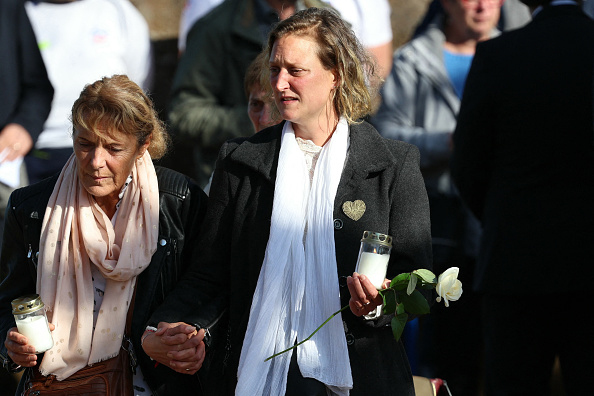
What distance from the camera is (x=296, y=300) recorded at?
106 inches

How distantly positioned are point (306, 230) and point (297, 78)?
49cm

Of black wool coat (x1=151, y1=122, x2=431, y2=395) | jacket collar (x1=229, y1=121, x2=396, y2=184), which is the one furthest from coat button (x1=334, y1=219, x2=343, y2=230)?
jacket collar (x1=229, y1=121, x2=396, y2=184)

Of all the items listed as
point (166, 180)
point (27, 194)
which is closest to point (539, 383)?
point (166, 180)

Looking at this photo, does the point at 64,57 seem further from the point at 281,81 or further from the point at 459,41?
the point at 281,81

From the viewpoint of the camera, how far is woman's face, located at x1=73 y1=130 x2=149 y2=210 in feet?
9.37

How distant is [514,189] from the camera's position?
3.57 meters

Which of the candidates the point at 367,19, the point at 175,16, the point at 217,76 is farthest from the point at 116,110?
the point at 175,16

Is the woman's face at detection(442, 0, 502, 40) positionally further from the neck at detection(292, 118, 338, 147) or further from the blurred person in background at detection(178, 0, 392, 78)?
the neck at detection(292, 118, 338, 147)

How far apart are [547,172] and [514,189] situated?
0.16 m

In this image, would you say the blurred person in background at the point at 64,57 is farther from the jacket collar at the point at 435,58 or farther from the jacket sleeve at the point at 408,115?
the jacket collar at the point at 435,58

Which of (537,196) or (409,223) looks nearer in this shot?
(409,223)

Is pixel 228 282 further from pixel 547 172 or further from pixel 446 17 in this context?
pixel 446 17

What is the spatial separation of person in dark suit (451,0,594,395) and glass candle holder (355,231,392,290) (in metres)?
1.24

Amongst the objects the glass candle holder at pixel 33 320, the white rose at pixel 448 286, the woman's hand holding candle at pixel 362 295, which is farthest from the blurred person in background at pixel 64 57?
the white rose at pixel 448 286
